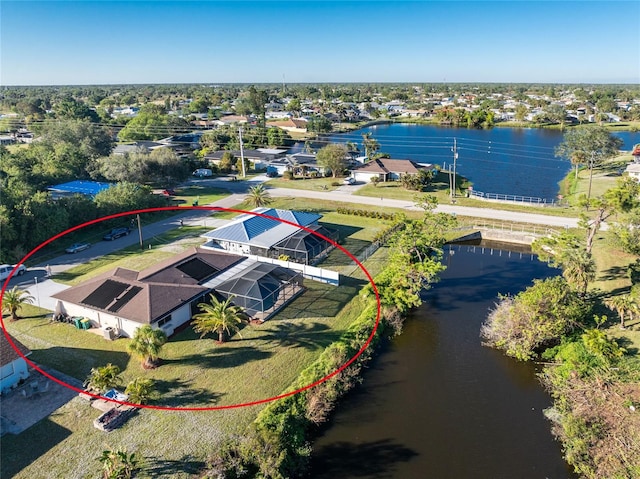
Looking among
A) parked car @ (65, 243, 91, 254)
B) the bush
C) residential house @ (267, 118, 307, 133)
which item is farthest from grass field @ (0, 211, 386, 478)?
residential house @ (267, 118, 307, 133)

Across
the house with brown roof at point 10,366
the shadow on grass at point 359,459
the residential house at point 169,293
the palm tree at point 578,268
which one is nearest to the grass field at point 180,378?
the residential house at point 169,293

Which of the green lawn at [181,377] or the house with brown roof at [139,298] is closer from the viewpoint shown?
the green lawn at [181,377]

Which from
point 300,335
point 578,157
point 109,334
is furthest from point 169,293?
point 578,157

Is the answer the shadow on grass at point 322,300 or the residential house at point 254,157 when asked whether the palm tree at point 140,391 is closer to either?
→ the shadow on grass at point 322,300

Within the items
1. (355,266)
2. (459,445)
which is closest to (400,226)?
(355,266)

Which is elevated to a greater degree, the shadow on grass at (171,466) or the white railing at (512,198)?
the white railing at (512,198)

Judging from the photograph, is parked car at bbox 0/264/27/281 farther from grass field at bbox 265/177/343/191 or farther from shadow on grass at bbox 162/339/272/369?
grass field at bbox 265/177/343/191

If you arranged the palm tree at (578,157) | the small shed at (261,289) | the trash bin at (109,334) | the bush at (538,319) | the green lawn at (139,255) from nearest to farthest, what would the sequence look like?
the bush at (538,319), the trash bin at (109,334), the small shed at (261,289), the green lawn at (139,255), the palm tree at (578,157)
